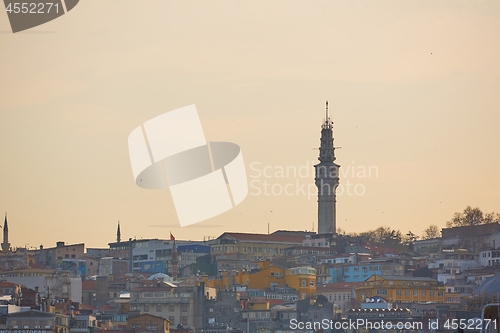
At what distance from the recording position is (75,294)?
271ft

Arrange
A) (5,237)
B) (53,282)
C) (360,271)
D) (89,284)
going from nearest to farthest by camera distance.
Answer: (53,282), (89,284), (360,271), (5,237)

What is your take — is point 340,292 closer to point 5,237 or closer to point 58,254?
point 58,254

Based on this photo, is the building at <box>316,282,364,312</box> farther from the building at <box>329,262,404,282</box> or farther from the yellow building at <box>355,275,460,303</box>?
the building at <box>329,262,404,282</box>

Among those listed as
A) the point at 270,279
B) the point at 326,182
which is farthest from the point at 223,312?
the point at 326,182

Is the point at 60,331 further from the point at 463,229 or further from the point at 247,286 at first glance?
the point at 463,229

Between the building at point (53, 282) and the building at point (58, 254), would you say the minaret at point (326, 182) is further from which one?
the building at point (53, 282)

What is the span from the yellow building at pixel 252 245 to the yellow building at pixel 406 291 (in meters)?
26.5

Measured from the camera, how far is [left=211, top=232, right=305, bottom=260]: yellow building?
373ft

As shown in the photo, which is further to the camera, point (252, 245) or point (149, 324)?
point (252, 245)

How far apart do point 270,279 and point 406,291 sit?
11.1 m

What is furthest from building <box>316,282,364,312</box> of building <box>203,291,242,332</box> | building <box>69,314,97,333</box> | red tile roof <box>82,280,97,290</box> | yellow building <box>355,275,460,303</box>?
building <box>69,314,97,333</box>

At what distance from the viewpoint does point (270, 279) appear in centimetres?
9000

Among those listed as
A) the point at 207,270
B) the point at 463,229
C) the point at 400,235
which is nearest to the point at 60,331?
the point at 207,270

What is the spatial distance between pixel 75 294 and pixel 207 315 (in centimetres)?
1218
